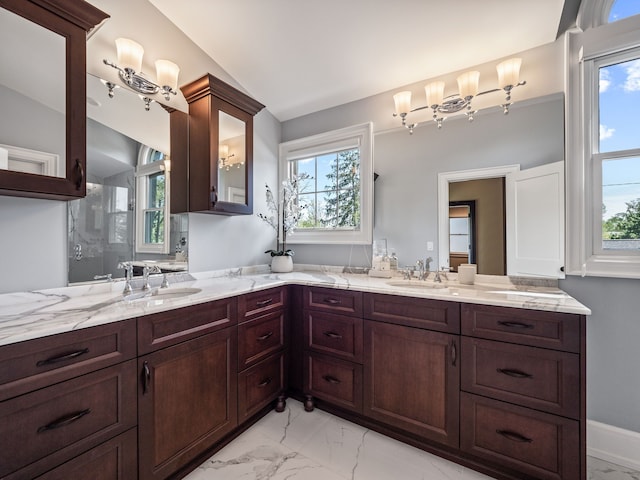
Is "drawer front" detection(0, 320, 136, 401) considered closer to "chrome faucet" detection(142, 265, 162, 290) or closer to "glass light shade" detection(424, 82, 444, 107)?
"chrome faucet" detection(142, 265, 162, 290)

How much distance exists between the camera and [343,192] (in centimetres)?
267

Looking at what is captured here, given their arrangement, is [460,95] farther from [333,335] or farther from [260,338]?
[260,338]

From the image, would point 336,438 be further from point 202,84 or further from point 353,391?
point 202,84

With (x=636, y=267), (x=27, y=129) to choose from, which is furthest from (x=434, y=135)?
(x=27, y=129)

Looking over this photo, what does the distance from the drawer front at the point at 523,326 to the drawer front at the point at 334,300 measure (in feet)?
2.17

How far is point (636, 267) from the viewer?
1593 mm

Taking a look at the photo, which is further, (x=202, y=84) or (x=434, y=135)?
(x=434, y=135)

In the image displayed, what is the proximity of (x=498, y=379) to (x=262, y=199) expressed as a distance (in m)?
2.33

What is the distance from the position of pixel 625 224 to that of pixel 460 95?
1284mm

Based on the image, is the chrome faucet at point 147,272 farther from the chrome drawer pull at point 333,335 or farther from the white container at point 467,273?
the white container at point 467,273

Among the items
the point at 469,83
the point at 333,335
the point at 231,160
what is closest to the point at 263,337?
the point at 333,335

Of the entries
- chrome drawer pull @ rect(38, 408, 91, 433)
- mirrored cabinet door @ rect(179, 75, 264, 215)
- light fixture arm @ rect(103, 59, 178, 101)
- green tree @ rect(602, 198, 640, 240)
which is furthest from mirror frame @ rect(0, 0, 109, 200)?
Result: green tree @ rect(602, 198, 640, 240)

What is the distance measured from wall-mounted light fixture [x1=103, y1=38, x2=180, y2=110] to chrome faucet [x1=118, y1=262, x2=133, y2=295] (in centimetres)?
107

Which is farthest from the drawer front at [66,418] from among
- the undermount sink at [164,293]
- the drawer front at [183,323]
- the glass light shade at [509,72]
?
the glass light shade at [509,72]
